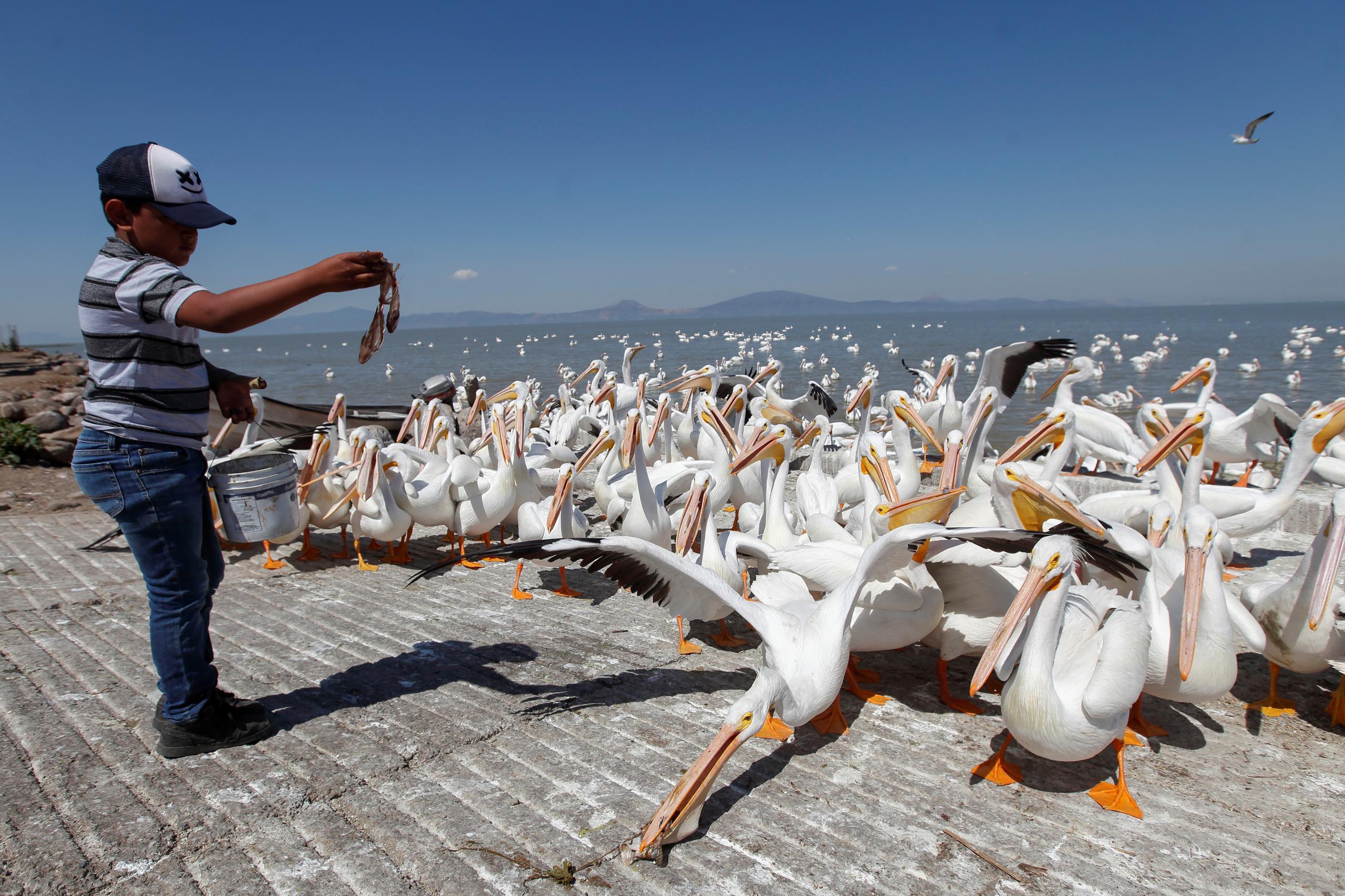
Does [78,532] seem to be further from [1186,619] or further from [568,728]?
[1186,619]

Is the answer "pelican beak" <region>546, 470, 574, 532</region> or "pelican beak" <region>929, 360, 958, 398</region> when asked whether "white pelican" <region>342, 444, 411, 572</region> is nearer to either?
"pelican beak" <region>546, 470, 574, 532</region>

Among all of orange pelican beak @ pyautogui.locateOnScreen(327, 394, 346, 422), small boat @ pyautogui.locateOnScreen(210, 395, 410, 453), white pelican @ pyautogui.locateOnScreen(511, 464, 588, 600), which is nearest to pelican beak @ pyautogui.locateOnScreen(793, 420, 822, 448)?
white pelican @ pyautogui.locateOnScreen(511, 464, 588, 600)

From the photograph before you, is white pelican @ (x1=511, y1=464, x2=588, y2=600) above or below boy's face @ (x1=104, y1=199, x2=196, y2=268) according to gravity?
below

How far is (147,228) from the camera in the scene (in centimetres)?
229

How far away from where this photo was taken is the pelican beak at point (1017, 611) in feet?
8.41

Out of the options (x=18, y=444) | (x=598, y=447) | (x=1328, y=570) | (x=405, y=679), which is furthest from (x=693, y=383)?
(x=18, y=444)

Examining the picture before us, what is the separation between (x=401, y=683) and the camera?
3.32 metres

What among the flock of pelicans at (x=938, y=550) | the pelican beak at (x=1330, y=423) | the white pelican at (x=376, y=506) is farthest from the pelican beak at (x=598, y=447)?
the pelican beak at (x=1330, y=423)

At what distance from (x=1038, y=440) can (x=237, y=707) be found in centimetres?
509

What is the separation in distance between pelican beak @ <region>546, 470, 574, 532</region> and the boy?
2.85 meters

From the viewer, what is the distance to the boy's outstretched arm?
2057mm

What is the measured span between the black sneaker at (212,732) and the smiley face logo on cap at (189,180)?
5.91 ft

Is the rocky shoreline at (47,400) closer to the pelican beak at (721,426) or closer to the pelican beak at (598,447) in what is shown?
the pelican beak at (598,447)

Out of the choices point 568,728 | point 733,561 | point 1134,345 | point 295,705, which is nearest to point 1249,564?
point 733,561
